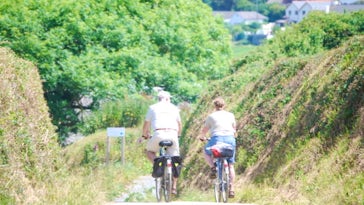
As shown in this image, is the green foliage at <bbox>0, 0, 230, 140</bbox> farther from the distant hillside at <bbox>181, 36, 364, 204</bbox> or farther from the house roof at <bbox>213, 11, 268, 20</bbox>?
the house roof at <bbox>213, 11, 268, 20</bbox>

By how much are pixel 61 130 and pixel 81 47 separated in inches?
149

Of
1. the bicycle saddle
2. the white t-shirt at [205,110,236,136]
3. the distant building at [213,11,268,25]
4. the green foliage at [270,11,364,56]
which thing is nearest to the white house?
the distant building at [213,11,268,25]

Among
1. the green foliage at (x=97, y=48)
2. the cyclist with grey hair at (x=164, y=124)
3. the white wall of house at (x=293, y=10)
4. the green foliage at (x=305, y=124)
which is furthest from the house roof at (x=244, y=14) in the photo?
the cyclist with grey hair at (x=164, y=124)

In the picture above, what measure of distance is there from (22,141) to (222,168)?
4006 millimetres

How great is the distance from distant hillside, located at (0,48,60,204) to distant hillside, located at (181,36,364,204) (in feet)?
12.2

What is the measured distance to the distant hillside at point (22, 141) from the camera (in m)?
13.0

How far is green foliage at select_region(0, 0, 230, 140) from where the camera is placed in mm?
39625

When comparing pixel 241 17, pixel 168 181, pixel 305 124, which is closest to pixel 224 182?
pixel 168 181

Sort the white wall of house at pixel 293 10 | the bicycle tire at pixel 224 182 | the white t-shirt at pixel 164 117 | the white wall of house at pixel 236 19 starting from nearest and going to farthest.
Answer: the bicycle tire at pixel 224 182 → the white t-shirt at pixel 164 117 → the white wall of house at pixel 293 10 → the white wall of house at pixel 236 19

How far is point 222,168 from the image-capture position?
16.6 metres

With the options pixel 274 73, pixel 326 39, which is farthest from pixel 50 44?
pixel 274 73

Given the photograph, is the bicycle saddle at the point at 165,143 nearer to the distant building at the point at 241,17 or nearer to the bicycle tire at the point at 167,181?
the bicycle tire at the point at 167,181

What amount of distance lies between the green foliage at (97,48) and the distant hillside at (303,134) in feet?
49.7

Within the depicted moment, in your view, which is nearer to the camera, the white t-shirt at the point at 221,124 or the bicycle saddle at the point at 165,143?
the bicycle saddle at the point at 165,143
